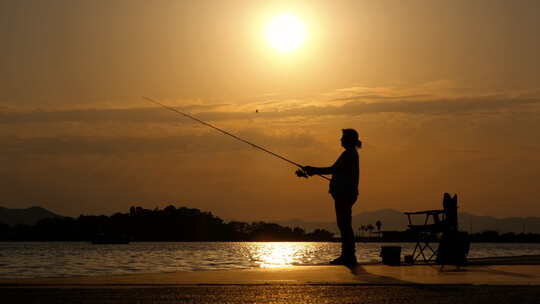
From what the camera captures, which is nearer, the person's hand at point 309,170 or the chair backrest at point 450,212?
the person's hand at point 309,170

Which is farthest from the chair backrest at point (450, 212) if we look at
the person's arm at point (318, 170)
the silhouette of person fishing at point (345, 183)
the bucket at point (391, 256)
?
the person's arm at point (318, 170)

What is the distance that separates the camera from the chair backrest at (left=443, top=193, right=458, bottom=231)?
17.7 m

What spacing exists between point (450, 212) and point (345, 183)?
8.62 feet

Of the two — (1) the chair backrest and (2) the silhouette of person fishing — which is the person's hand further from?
(1) the chair backrest

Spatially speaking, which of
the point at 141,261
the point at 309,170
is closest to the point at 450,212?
the point at 309,170

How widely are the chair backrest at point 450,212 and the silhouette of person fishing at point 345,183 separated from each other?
7.30 ft

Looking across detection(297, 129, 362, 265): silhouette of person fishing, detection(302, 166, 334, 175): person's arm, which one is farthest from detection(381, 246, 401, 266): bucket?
detection(302, 166, 334, 175): person's arm

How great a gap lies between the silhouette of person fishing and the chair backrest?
7.30 ft

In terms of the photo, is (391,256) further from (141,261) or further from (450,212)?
(141,261)

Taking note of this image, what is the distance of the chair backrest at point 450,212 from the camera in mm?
17672

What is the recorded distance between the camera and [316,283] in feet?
37.8

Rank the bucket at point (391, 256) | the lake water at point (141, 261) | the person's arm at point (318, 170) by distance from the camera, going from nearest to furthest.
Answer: the person's arm at point (318, 170)
the bucket at point (391, 256)
the lake water at point (141, 261)

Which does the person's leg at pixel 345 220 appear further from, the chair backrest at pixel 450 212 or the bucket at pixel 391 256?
the chair backrest at pixel 450 212

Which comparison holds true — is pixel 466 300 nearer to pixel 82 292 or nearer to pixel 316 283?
pixel 316 283
